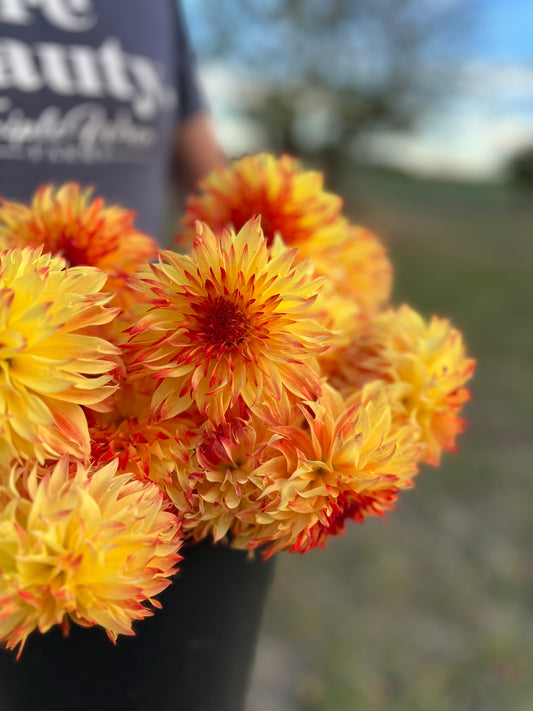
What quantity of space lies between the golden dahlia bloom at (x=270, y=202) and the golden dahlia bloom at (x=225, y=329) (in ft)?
0.57

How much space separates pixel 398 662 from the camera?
1694 mm

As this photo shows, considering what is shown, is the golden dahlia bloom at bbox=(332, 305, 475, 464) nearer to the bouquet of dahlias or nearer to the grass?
the bouquet of dahlias

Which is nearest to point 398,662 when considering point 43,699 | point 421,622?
point 421,622

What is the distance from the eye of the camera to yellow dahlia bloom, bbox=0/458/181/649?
36cm

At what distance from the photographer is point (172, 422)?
437 mm

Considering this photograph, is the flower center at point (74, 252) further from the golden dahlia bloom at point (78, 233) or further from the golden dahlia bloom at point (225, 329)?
the golden dahlia bloom at point (225, 329)

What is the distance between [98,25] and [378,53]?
6.69 meters

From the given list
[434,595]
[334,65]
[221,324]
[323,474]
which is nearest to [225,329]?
[221,324]

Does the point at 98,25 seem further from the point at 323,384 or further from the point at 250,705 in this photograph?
the point at 250,705

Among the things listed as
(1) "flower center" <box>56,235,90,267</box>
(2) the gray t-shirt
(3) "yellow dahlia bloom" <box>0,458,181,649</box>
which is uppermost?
(2) the gray t-shirt

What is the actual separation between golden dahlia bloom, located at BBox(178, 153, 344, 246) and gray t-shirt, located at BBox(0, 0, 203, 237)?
734 millimetres

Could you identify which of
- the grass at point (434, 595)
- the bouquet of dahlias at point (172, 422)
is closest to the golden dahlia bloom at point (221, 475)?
the bouquet of dahlias at point (172, 422)

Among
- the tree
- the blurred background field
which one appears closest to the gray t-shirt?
the blurred background field

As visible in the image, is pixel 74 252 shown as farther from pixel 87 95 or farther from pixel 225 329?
pixel 87 95
